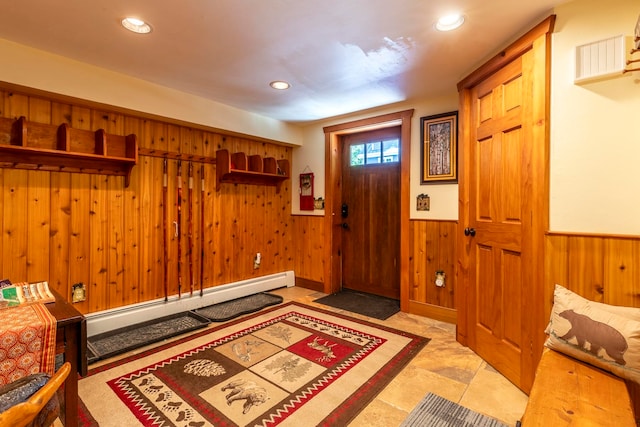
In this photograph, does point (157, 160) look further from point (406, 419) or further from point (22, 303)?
→ point (406, 419)

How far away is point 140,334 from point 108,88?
2186mm

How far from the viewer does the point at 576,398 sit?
1284 mm

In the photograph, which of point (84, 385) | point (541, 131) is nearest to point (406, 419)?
point (541, 131)

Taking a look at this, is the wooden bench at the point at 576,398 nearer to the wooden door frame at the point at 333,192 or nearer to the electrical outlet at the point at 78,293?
the wooden door frame at the point at 333,192

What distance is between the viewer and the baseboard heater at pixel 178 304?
2865 millimetres

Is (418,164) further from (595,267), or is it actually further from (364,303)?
(595,267)

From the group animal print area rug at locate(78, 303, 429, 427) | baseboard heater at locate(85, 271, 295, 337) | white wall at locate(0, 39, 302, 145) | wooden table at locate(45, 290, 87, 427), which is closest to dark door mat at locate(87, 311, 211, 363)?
baseboard heater at locate(85, 271, 295, 337)

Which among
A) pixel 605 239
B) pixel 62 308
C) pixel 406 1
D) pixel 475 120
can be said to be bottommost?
pixel 62 308

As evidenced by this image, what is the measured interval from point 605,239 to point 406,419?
145cm

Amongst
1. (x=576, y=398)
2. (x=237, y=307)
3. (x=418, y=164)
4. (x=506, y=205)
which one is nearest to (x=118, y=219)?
(x=237, y=307)

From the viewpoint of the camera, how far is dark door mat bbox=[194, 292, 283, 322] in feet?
11.0

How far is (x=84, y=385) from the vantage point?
2061 millimetres

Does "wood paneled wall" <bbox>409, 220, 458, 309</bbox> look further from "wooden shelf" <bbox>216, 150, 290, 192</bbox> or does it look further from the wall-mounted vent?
"wooden shelf" <bbox>216, 150, 290, 192</bbox>

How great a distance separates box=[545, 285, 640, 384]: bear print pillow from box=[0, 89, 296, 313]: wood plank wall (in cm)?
332
